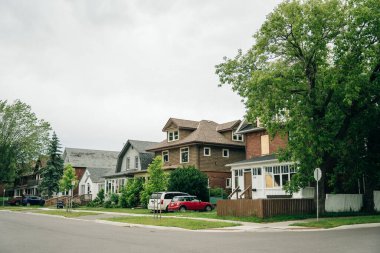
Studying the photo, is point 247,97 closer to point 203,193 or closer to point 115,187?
Answer: point 203,193

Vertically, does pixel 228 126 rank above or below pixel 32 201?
above

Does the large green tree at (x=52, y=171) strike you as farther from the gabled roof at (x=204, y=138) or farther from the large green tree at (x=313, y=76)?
the large green tree at (x=313, y=76)

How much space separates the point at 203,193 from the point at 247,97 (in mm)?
15341

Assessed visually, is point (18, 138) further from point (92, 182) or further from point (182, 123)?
point (182, 123)

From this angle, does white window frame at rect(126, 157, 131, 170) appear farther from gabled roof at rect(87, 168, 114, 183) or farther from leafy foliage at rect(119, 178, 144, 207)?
leafy foliage at rect(119, 178, 144, 207)

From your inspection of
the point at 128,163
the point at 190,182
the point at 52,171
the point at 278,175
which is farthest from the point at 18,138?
the point at 278,175

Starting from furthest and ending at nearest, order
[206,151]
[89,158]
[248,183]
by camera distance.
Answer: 1. [89,158]
2. [206,151]
3. [248,183]

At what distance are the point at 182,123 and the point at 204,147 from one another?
4567 mm

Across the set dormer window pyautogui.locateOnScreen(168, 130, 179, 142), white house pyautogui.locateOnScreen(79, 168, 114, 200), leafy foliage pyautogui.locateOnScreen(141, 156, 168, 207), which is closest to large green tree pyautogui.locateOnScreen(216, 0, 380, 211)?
leafy foliage pyautogui.locateOnScreen(141, 156, 168, 207)

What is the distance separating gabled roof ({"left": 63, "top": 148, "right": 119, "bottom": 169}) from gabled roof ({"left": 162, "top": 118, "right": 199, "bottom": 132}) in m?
30.5

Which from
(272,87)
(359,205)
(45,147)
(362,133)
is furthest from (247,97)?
(45,147)

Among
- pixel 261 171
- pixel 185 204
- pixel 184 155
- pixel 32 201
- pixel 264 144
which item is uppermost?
pixel 264 144

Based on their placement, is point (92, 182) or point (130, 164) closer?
point (130, 164)

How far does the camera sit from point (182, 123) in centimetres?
4750
